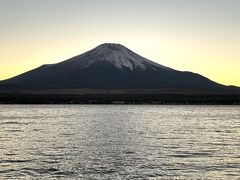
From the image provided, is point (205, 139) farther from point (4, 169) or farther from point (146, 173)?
point (4, 169)

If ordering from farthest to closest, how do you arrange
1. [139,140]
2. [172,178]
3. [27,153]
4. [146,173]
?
[139,140] → [27,153] → [146,173] → [172,178]

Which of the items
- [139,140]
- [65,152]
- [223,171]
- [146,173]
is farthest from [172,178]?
[139,140]

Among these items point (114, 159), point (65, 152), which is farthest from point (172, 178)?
point (65, 152)

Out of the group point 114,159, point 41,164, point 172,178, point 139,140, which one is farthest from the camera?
point 139,140

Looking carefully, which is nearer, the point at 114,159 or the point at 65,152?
the point at 114,159

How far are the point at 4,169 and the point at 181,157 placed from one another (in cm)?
1373

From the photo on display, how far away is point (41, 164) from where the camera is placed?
31.0m

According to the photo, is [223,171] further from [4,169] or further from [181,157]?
[4,169]

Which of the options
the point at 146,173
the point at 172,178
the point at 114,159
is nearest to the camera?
the point at 172,178

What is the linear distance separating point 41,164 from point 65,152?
6.51 metres

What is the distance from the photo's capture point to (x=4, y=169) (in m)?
29.1

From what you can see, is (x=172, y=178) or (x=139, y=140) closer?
(x=172, y=178)

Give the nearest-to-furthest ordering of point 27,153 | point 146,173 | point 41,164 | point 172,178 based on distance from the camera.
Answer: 1. point 172,178
2. point 146,173
3. point 41,164
4. point 27,153

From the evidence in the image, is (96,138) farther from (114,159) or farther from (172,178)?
(172,178)
